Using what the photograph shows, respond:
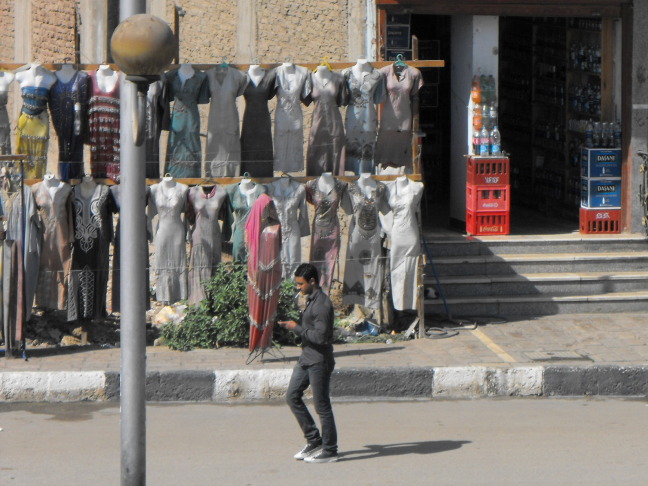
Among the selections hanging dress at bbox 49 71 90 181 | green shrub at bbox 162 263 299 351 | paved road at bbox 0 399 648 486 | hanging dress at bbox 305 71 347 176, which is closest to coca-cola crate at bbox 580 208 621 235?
hanging dress at bbox 305 71 347 176

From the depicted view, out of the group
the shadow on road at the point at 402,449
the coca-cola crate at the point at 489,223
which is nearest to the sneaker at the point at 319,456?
the shadow on road at the point at 402,449

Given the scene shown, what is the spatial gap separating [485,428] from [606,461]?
122 centimetres

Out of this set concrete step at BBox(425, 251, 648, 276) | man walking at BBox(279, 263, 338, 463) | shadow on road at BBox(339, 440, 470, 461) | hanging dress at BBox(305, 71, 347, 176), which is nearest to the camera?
man walking at BBox(279, 263, 338, 463)

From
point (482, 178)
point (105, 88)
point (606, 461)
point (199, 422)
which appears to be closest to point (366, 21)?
point (482, 178)

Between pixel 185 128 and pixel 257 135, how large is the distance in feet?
2.32

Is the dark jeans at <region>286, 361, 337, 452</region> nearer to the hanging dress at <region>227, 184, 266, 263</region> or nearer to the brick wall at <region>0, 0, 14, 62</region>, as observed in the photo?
the hanging dress at <region>227, 184, 266, 263</region>

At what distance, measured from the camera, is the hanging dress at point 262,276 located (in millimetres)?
11351

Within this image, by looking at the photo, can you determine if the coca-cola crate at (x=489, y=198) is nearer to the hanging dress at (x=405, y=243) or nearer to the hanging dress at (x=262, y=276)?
Answer: the hanging dress at (x=405, y=243)

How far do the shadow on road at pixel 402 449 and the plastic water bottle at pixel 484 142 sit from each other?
5.47 meters

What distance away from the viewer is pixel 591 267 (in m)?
13.9

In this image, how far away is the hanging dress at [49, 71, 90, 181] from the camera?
460 inches

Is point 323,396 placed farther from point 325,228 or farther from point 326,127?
point 326,127

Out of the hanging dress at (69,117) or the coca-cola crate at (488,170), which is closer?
the hanging dress at (69,117)

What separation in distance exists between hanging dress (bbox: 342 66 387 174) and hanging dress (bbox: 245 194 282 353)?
1287 mm
